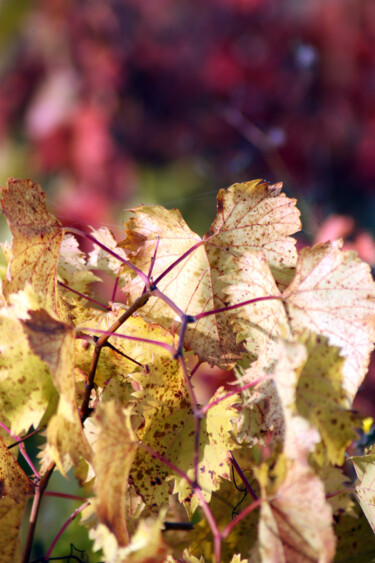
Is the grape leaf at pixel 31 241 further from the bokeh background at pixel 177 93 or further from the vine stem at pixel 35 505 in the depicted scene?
the bokeh background at pixel 177 93

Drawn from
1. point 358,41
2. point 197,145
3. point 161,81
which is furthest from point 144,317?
point 358,41

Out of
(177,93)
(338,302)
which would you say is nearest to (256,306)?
(338,302)

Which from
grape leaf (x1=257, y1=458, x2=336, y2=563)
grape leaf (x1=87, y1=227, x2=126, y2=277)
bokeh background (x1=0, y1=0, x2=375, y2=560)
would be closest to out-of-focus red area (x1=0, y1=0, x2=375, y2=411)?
bokeh background (x1=0, y1=0, x2=375, y2=560)

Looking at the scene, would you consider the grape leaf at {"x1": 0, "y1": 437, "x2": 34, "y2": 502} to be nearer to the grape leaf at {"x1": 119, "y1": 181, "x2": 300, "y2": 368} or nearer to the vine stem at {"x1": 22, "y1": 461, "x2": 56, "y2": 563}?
the vine stem at {"x1": 22, "y1": 461, "x2": 56, "y2": 563}

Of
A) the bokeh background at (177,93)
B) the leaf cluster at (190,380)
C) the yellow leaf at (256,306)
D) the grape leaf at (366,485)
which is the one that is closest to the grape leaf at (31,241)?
the leaf cluster at (190,380)

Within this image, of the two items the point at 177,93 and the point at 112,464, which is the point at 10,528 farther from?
the point at 177,93

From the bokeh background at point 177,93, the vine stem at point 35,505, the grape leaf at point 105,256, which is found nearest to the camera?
the vine stem at point 35,505
